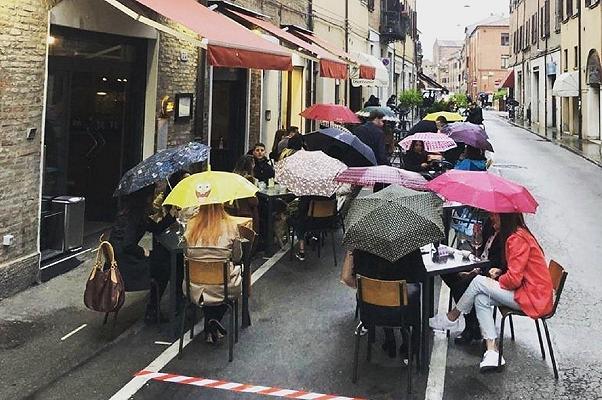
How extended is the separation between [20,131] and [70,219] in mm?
1360

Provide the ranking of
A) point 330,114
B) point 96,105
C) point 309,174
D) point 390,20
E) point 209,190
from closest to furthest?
1. point 209,190
2. point 309,174
3. point 96,105
4. point 330,114
5. point 390,20

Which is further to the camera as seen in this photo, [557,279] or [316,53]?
[316,53]

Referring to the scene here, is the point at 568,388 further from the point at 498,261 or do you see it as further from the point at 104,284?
the point at 104,284

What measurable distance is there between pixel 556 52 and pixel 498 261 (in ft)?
117

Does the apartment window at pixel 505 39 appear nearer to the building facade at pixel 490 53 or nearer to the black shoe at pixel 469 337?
the building facade at pixel 490 53

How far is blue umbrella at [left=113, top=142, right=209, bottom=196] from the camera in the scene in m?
5.79

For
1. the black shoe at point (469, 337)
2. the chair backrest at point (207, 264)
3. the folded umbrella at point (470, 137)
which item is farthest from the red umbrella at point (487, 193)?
the folded umbrella at point (470, 137)

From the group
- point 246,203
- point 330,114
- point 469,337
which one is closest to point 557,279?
point 469,337

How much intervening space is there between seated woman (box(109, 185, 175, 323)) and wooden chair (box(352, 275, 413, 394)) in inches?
86.8

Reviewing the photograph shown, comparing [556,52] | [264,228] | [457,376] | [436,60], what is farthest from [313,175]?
[436,60]

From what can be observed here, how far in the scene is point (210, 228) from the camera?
532 centimetres

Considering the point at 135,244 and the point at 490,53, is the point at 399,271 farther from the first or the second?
the point at 490,53

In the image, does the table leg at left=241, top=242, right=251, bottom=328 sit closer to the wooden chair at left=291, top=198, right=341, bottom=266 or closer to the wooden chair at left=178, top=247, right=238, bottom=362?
the wooden chair at left=178, top=247, right=238, bottom=362

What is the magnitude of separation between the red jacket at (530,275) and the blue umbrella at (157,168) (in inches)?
125
